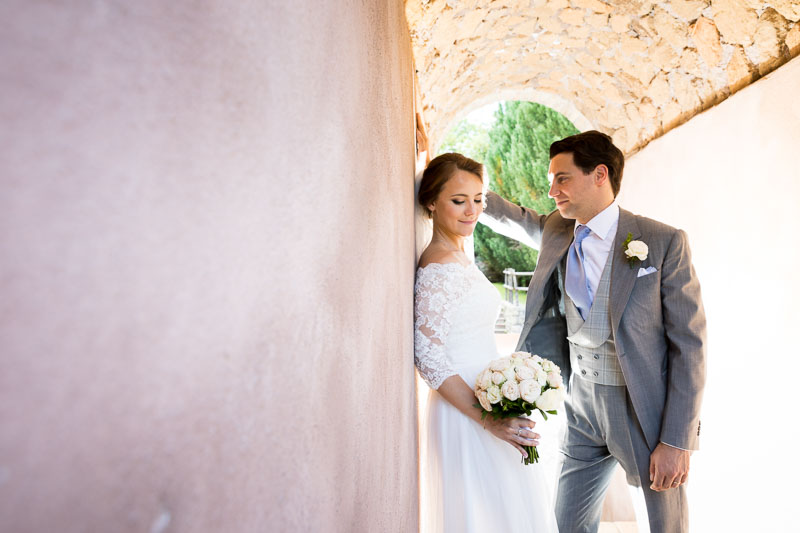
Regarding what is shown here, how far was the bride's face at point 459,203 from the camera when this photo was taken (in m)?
2.08

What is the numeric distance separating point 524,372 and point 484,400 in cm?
18

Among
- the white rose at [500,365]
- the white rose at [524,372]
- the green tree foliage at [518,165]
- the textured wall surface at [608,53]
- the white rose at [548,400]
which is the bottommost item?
the white rose at [548,400]

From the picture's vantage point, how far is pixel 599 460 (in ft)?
7.42

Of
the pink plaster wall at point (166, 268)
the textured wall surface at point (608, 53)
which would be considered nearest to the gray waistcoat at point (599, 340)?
the textured wall surface at point (608, 53)

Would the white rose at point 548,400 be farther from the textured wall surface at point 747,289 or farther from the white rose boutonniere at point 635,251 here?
the textured wall surface at point 747,289

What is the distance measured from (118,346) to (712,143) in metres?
3.51

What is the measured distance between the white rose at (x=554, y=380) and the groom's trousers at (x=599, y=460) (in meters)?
0.61

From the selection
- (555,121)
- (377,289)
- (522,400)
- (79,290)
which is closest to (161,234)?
(79,290)

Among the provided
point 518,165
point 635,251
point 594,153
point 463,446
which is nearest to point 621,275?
point 635,251

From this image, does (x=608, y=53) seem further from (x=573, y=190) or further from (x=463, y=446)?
(x=463, y=446)

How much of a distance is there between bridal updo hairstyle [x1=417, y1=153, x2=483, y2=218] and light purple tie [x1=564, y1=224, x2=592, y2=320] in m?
0.64

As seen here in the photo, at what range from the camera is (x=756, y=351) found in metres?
2.46

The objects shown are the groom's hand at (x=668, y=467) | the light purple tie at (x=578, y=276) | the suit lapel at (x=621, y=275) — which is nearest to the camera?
the groom's hand at (x=668, y=467)

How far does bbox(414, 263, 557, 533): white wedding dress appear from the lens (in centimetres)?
174
